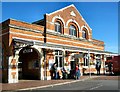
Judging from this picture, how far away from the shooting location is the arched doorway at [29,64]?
24.6 meters

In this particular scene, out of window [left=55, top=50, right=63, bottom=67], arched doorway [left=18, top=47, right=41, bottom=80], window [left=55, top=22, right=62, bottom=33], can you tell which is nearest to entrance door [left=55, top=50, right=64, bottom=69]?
window [left=55, top=50, right=63, bottom=67]

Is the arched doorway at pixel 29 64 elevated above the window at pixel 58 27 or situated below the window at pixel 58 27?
below

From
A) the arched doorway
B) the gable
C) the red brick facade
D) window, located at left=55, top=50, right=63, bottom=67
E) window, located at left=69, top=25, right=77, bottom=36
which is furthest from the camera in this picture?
window, located at left=69, top=25, right=77, bottom=36

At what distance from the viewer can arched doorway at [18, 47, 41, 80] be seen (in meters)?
24.6

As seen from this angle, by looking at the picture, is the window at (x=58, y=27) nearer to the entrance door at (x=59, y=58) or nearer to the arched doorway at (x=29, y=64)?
the entrance door at (x=59, y=58)

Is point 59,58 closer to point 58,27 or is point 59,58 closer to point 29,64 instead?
point 29,64

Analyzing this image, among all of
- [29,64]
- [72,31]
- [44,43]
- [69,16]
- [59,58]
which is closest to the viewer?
[44,43]

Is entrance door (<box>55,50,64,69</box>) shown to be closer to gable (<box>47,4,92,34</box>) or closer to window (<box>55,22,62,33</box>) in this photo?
window (<box>55,22,62,33</box>)

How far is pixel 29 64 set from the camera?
26.0 m

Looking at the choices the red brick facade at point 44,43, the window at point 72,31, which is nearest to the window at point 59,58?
the red brick facade at point 44,43

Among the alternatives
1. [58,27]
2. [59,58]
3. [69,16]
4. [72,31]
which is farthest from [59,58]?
[69,16]

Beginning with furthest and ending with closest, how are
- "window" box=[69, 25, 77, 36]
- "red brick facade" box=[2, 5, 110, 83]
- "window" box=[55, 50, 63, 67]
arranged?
"window" box=[69, 25, 77, 36], "window" box=[55, 50, 63, 67], "red brick facade" box=[2, 5, 110, 83]

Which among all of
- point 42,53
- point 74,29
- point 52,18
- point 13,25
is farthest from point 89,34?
point 13,25

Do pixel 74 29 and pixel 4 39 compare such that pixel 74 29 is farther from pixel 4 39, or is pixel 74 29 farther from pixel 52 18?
pixel 4 39
